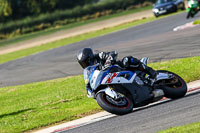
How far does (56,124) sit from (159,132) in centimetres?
357

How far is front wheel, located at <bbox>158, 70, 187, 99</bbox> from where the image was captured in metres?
8.88

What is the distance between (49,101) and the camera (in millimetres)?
11961

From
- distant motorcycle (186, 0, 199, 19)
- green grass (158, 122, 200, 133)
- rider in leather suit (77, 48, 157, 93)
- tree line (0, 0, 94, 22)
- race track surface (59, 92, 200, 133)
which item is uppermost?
rider in leather suit (77, 48, 157, 93)

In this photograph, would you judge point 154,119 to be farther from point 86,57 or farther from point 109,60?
point 86,57

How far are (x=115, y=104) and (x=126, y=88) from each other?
44 cm

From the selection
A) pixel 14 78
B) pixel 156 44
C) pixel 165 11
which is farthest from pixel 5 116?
pixel 165 11

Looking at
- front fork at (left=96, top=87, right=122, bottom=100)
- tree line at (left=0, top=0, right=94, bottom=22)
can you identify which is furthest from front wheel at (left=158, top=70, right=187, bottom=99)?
tree line at (left=0, top=0, right=94, bottom=22)

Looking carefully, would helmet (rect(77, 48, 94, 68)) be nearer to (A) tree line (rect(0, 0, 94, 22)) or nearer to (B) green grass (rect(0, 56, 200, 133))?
(B) green grass (rect(0, 56, 200, 133))

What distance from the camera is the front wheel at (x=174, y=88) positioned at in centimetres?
888

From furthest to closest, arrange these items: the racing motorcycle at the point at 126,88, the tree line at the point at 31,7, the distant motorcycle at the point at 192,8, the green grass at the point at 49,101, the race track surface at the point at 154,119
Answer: the tree line at the point at 31,7 < the distant motorcycle at the point at 192,8 < the green grass at the point at 49,101 < the racing motorcycle at the point at 126,88 < the race track surface at the point at 154,119

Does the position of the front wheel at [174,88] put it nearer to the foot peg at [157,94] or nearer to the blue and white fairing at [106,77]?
the foot peg at [157,94]

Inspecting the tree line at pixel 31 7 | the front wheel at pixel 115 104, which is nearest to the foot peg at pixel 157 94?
the front wheel at pixel 115 104

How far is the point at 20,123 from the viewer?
32.8 ft

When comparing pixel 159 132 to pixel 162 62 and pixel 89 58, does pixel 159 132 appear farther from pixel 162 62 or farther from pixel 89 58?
pixel 162 62
